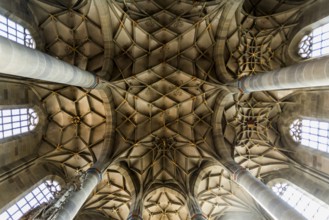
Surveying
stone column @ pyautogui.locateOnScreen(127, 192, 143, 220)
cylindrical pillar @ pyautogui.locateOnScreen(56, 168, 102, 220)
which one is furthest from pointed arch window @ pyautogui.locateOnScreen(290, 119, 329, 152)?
cylindrical pillar @ pyautogui.locateOnScreen(56, 168, 102, 220)

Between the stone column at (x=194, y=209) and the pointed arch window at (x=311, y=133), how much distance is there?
30.8 ft

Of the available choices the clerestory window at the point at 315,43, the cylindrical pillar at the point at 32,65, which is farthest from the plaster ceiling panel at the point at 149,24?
the clerestory window at the point at 315,43

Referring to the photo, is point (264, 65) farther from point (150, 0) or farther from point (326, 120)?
point (150, 0)

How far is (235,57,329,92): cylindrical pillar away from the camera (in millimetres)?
11680

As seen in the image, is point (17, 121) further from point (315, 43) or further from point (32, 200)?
point (315, 43)

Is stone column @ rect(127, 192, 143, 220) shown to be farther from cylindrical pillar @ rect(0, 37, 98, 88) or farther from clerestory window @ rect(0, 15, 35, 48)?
clerestory window @ rect(0, 15, 35, 48)

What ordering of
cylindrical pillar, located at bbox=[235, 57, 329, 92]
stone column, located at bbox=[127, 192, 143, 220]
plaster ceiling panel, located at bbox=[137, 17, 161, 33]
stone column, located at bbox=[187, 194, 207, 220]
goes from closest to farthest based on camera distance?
cylindrical pillar, located at bbox=[235, 57, 329, 92] → stone column, located at bbox=[187, 194, 207, 220] → stone column, located at bbox=[127, 192, 143, 220] → plaster ceiling panel, located at bbox=[137, 17, 161, 33]

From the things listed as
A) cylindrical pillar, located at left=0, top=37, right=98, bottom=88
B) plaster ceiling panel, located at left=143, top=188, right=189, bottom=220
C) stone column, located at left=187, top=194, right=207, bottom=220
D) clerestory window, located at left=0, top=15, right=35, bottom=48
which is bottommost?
plaster ceiling panel, located at left=143, top=188, right=189, bottom=220

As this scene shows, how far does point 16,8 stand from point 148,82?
11077 millimetres

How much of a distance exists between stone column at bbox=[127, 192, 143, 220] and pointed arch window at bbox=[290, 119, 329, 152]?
1311 cm

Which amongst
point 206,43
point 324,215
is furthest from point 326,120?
point 206,43

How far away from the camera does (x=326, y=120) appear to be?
61.7ft

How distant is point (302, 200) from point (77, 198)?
48.8 ft

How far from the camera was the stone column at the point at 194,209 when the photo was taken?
1811 cm
